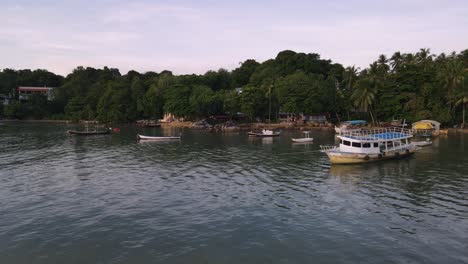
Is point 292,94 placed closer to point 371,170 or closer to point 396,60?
point 396,60

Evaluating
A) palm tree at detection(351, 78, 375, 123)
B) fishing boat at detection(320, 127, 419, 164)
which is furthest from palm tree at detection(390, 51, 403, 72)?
fishing boat at detection(320, 127, 419, 164)

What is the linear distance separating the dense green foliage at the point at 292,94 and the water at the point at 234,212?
217 feet

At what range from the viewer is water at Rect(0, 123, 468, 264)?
22594mm

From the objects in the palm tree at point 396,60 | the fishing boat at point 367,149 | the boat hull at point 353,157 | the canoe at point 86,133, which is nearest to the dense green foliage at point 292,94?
the palm tree at point 396,60

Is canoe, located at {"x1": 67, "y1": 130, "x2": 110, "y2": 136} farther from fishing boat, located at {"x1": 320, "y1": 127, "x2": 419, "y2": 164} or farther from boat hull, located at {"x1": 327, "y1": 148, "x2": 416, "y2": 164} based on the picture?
boat hull, located at {"x1": 327, "y1": 148, "x2": 416, "y2": 164}

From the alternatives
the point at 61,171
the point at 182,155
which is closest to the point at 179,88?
the point at 182,155

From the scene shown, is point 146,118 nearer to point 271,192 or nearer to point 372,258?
point 271,192

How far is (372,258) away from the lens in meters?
21.5

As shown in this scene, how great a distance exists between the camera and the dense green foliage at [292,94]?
114m

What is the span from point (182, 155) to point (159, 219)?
115ft

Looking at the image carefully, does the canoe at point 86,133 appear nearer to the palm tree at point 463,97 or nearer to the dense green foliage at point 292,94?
the dense green foliage at point 292,94

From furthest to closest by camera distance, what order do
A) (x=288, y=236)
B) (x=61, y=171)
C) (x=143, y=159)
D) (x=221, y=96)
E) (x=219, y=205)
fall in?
(x=221, y=96), (x=143, y=159), (x=61, y=171), (x=219, y=205), (x=288, y=236)

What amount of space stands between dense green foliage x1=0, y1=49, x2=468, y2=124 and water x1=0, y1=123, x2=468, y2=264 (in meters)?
66.1

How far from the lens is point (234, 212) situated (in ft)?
100
